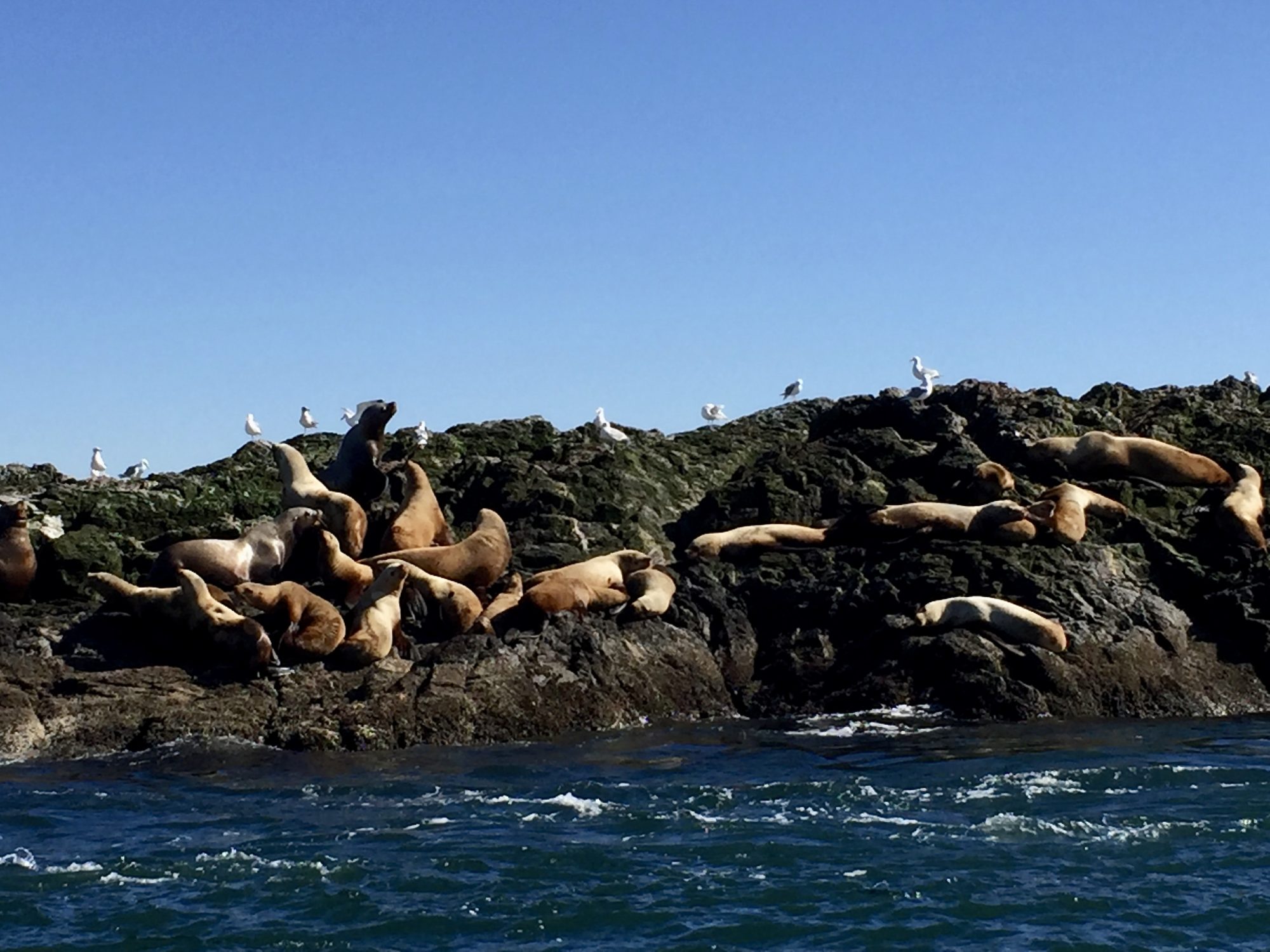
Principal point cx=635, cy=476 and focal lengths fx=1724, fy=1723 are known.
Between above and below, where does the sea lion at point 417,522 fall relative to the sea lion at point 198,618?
above

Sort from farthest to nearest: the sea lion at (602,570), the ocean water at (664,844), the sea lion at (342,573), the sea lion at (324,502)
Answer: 1. the sea lion at (324,502)
2. the sea lion at (602,570)
3. the sea lion at (342,573)
4. the ocean water at (664,844)

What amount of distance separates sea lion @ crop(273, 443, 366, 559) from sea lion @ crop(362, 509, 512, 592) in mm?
643

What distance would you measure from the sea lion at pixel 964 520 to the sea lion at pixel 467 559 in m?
3.99

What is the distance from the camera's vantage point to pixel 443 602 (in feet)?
54.2

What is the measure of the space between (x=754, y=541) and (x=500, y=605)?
3218mm

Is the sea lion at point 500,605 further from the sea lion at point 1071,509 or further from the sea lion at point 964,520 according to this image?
the sea lion at point 1071,509

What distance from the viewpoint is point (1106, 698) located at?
52.4 feet

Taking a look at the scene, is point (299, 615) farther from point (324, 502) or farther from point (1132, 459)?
point (1132, 459)

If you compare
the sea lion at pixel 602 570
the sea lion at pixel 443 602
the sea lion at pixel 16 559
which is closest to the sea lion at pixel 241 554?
the sea lion at pixel 16 559

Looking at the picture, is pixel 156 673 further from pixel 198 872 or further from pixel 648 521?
pixel 648 521

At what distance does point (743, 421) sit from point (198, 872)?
51.9ft

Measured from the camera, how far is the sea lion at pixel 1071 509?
17.9 m

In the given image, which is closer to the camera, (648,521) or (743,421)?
(648,521)

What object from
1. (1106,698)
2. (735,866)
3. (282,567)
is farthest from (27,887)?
(1106,698)
